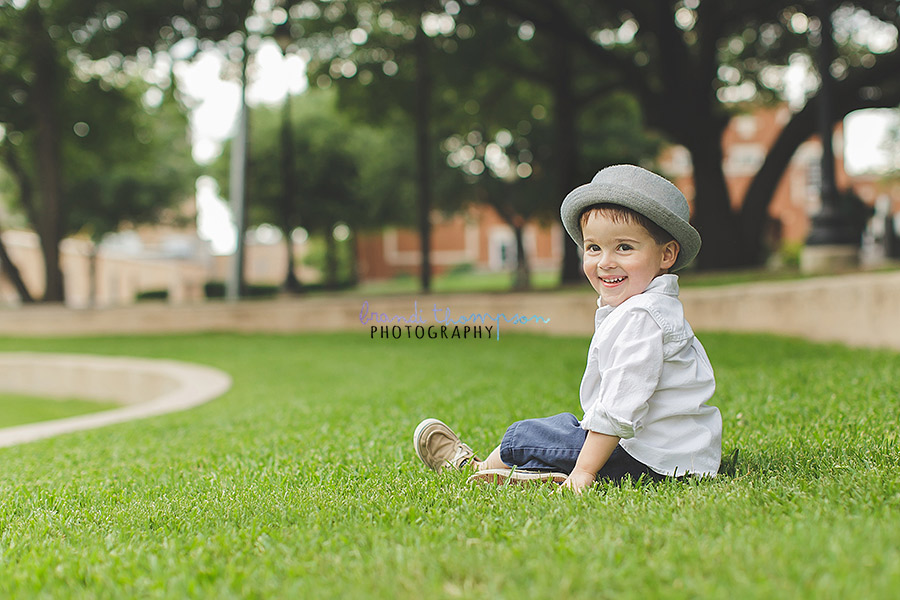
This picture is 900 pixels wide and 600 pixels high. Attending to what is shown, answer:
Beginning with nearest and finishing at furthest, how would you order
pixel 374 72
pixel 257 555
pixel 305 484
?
1. pixel 257 555
2. pixel 305 484
3. pixel 374 72

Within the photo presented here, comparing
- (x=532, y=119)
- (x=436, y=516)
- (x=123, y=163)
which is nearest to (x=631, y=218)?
(x=436, y=516)

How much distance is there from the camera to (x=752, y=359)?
771 cm

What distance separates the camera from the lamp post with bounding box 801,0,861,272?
35.2 ft

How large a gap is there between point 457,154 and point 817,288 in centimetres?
2130

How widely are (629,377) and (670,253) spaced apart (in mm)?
578

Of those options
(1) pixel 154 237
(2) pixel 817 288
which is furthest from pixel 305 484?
(1) pixel 154 237

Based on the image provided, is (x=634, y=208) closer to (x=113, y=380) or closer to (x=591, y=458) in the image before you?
(x=591, y=458)

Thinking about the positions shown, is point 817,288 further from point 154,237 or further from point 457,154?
point 154,237

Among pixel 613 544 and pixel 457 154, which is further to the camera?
pixel 457 154

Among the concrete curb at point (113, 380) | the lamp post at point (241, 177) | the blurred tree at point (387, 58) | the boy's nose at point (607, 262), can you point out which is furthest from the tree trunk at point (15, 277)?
the boy's nose at point (607, 262)

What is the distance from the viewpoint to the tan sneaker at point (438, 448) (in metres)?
3.46

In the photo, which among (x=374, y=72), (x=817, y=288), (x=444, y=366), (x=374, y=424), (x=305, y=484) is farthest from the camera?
(x=374, y=72)

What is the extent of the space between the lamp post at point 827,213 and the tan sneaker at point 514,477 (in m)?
9.12

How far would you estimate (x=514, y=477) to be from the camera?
3174mm
